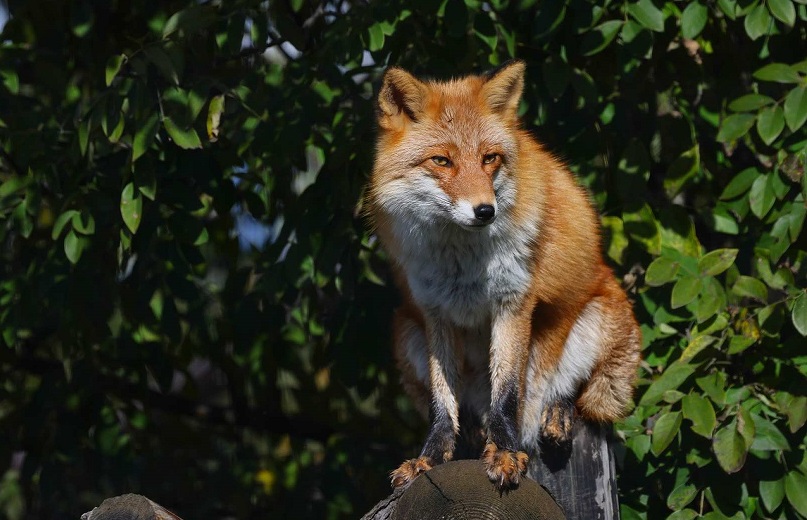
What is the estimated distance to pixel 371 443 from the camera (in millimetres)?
6266

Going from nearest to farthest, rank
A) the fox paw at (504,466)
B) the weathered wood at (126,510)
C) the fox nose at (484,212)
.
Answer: the weathered wood at (126,510) < the fox paw at (504,466) < the fox nose at (484,212)

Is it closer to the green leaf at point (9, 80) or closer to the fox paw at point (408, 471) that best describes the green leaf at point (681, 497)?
the fox paw at point (408, 471)

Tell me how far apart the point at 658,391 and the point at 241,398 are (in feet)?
11.0

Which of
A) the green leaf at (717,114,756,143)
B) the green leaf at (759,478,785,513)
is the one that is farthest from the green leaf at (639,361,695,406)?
the green leaf at (717,114,756,143)

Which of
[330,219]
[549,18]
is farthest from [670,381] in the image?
[330,219]

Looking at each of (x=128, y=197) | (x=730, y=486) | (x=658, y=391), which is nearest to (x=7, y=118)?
→ (x=128, y=197)

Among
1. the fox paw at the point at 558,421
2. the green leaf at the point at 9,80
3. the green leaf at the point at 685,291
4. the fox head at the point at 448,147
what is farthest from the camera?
the green leaf at the point at 9,80

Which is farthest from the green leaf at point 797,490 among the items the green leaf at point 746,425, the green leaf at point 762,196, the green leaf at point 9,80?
the green leaf at point 9,80

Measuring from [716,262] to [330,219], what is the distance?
1.91 meters

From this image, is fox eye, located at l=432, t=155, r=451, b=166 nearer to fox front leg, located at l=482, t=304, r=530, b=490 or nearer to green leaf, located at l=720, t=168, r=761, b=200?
fox front leg, located at l=482, t=304, r=530, b=490

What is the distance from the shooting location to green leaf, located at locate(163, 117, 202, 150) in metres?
4.27

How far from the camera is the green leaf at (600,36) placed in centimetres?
442

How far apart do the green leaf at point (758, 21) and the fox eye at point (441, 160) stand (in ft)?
5.05

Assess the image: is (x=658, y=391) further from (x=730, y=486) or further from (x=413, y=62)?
(x=413, y=62)
